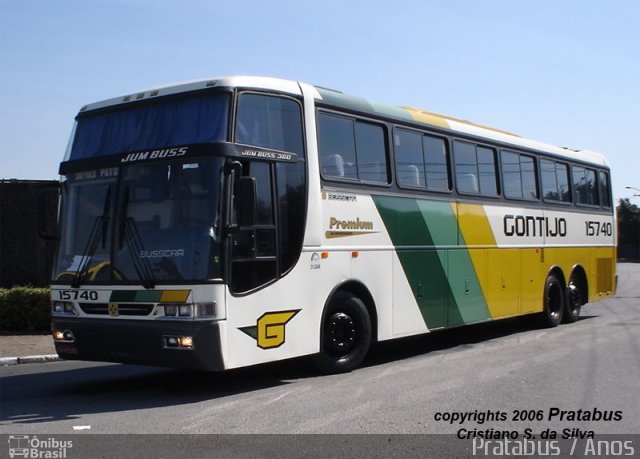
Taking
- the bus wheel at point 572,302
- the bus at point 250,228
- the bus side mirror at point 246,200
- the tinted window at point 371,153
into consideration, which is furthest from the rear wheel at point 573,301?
the bus side mirror at point 246,200

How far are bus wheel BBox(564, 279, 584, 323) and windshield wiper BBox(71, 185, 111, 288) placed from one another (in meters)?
10.7

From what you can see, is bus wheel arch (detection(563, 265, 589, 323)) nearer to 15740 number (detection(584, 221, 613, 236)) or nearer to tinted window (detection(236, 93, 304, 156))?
15740 number (detection(584, 221, 613, 236))

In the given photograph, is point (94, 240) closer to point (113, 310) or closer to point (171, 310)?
point (113, 310)

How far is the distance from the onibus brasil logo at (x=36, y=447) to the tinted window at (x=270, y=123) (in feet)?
11.8

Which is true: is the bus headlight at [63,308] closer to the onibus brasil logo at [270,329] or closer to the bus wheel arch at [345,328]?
the onibus brasil logo at [270,329]

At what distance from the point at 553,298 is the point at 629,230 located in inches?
3545

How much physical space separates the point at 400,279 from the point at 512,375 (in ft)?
6.81

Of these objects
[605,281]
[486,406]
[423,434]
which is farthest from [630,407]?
[605,281]

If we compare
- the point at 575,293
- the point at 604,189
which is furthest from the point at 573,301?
the point at 604,189

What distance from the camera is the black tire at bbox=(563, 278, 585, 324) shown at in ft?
53.6

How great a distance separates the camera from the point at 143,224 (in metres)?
8.45

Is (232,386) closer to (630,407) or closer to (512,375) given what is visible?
(512,375)

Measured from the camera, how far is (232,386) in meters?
9.37

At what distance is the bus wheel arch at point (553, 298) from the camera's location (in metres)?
15.4
